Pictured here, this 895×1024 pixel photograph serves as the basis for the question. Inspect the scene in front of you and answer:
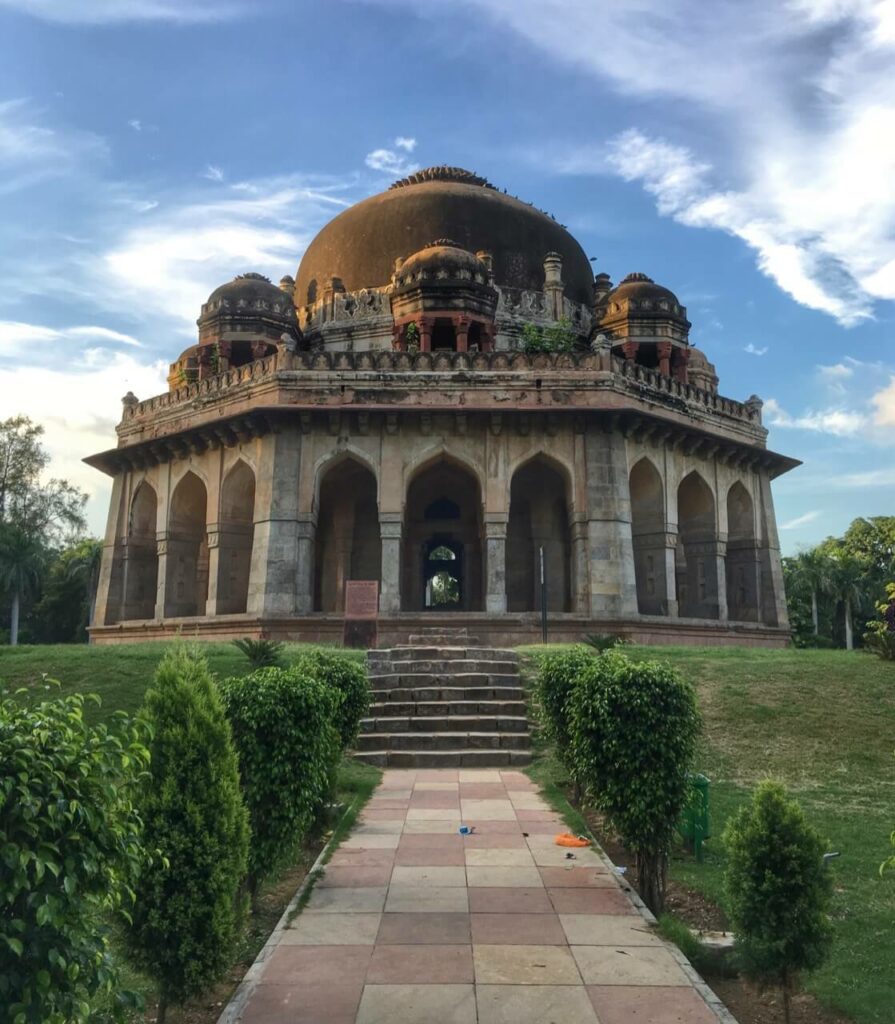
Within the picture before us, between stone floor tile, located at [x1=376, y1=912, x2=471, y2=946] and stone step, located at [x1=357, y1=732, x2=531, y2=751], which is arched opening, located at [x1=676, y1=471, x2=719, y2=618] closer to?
stone step, located at [x1=357, y1=732, x2=531, y2=751]

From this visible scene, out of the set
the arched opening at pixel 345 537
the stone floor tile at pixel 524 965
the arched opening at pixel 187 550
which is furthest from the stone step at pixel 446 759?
the arched opening at pixel 187 550

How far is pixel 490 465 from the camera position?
62.9 ft

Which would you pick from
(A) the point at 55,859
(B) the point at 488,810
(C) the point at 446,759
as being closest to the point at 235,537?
(C) the point at 446,759

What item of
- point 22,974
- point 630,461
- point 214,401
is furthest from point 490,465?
point 22,974

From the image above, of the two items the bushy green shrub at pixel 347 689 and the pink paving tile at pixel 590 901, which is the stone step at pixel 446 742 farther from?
the pink paving tile at pixel 590 901

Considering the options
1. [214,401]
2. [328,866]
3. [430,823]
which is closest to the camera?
[328,866]

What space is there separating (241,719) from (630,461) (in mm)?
15434

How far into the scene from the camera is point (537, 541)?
70.8 feet

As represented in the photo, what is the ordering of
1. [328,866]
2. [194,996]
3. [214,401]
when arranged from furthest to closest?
1. [214,401]
2. [328,866]
3. [194,996]

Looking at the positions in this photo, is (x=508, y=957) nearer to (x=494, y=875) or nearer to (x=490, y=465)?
(x=494, y=875)

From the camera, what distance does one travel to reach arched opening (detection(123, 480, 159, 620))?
2256 cm

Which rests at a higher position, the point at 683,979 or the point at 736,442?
the point at 736,442

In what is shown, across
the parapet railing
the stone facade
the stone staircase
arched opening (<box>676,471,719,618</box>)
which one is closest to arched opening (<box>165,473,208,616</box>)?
the stone facade

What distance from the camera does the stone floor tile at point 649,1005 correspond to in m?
3.72
